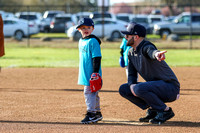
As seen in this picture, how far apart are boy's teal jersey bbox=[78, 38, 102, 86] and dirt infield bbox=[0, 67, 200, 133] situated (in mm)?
705

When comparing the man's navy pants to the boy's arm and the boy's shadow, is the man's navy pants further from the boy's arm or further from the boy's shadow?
the boy's arm

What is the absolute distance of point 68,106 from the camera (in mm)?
7359

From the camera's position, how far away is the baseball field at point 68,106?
564cm

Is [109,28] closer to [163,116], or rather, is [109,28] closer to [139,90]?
[163,116]

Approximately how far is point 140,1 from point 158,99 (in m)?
103

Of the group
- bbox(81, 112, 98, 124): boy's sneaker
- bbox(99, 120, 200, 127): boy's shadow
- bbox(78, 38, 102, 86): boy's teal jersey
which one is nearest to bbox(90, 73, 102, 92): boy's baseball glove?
bbox(78, 38, 102, 86): boy's teal jersey

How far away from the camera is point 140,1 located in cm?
10675

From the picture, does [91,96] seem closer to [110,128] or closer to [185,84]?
[110,128]

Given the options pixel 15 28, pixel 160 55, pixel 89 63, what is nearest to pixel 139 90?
pixel 160 55

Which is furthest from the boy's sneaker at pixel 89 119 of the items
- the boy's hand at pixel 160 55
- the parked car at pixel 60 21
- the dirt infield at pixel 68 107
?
the parked car at pixel 60 21

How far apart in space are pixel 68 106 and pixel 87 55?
1771 millimetres

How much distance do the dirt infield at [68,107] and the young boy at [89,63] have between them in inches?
Answer: 8.2

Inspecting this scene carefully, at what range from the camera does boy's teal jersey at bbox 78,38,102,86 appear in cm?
581

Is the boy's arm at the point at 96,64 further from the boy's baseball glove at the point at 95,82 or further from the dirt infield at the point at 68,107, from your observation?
the dirt infield at the point at 68,107
